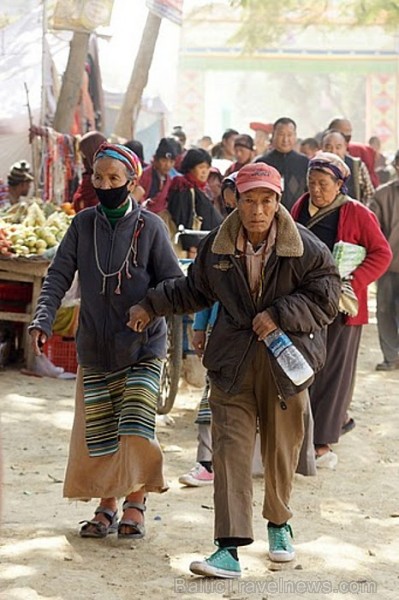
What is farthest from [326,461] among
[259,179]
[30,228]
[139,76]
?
[139,76]

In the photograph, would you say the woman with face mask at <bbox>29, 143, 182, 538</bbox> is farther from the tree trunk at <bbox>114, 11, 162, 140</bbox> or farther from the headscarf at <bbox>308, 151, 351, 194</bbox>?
the tree trunk at <bbox>114, 11, 162, 140</bbox>

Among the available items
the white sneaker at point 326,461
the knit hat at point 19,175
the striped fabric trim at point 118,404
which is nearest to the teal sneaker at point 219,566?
the striped fabric trim at point 118,404

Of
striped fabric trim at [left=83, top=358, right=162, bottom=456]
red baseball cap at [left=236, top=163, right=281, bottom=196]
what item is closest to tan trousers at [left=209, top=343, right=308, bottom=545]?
striped fabric trim at [left=83, top=358, right=162, bottom=456]

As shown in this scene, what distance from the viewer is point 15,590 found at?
217 inches

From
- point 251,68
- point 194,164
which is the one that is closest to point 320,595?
point 194,164

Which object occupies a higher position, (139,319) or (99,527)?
(139,319)

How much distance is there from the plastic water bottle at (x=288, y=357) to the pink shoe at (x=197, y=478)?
2055 mm

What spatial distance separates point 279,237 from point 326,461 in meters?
2.87

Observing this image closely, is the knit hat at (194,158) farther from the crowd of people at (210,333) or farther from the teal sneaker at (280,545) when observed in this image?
the teal sneaker at (280,545)

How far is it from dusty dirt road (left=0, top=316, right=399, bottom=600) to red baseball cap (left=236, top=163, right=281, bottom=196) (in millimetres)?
1649

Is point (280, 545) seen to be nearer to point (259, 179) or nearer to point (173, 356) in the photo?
point (259, 179)

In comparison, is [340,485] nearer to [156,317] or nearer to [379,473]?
[379,473]

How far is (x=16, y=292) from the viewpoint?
1144 cm

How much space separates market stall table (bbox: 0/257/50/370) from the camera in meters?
11.0
